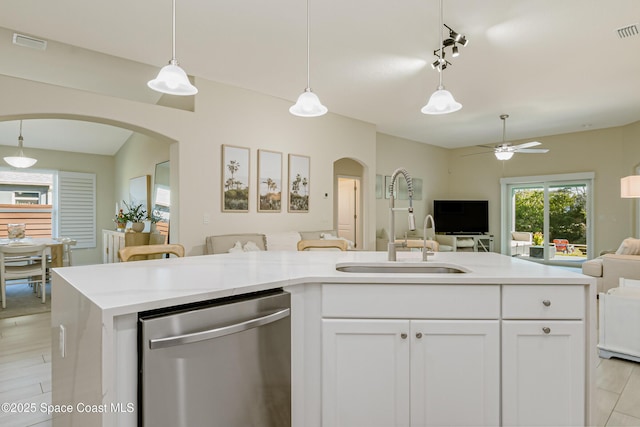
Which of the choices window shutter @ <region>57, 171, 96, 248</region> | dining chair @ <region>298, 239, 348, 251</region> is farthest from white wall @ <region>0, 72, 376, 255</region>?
window shutter @ <region>57, 171, 96, 248</region>

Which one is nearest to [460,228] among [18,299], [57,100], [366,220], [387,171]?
[387,171]

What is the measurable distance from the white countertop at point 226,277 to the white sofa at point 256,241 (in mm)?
2210

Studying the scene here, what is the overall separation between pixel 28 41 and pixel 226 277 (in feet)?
11.8

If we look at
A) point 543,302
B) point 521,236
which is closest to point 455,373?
point 543,302

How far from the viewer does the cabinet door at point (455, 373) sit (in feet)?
4.90

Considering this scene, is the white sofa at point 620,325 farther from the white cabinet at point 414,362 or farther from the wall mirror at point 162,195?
the wall mirror at point 162,195

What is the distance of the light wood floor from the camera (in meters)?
1.97

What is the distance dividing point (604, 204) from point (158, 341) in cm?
859

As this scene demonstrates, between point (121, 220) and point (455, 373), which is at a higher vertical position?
point (121, 220)

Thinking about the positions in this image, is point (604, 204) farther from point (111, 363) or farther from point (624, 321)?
point (111, 363)

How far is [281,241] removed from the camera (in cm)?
478

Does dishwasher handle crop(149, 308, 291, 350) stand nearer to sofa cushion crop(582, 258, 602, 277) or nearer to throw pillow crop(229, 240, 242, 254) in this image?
throw pillow crop(229, 240, 242, 254)

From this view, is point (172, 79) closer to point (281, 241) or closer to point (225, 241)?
point (225, 241)

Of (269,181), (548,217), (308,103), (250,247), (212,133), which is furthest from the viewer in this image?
(548,217)
